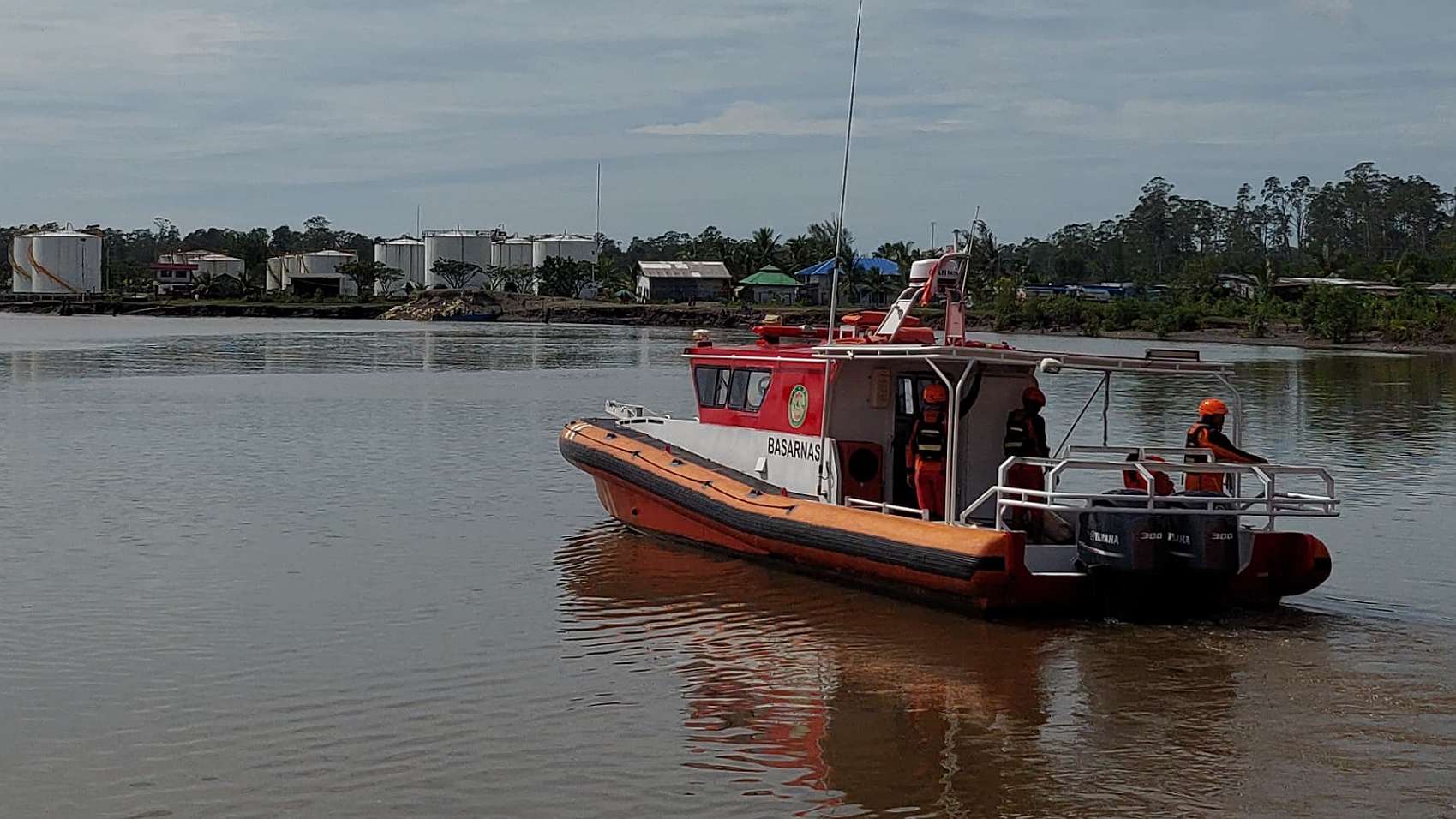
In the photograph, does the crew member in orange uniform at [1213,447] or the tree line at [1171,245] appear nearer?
the crew member in orange uniform at [1213,447]

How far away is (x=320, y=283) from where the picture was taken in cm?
12362

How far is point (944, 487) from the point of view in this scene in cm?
1212

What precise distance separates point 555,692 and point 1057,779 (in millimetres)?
3224

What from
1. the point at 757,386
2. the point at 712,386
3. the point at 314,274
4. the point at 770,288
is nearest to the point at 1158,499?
the point at 757,386

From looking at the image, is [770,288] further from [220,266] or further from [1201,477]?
[1201,477]

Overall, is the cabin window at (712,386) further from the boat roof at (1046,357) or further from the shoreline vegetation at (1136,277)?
the shoreline vegetation at (1136,277)

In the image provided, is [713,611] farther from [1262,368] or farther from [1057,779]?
[1262,368]

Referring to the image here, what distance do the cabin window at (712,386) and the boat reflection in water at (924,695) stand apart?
6.20 feet

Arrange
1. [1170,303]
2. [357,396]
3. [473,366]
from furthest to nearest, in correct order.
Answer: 1. [1170,303]
2. [473,366]
3. [357,396]

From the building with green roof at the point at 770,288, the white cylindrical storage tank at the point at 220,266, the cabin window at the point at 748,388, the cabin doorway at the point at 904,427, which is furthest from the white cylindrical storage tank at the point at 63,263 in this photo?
the cabin doorway at the point at 904,427

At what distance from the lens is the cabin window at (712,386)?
1464 centimetres

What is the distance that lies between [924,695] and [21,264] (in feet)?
439

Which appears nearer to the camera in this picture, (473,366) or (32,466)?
(32,466)

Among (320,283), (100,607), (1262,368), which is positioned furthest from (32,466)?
(320,283)
